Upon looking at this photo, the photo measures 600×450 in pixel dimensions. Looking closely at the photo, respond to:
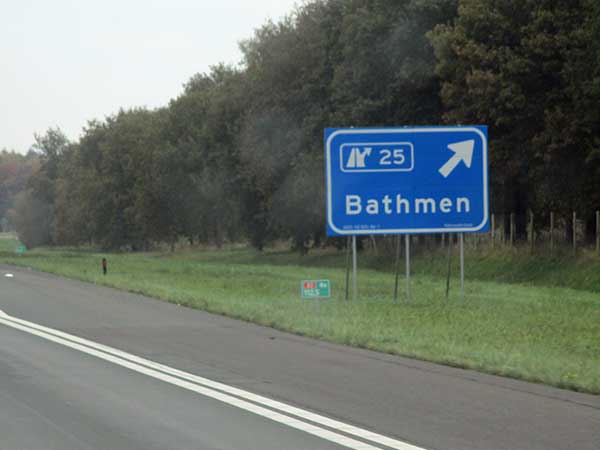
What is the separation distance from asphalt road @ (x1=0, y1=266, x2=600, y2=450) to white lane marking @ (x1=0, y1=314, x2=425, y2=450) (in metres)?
0.03

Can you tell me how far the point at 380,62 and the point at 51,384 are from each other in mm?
35847

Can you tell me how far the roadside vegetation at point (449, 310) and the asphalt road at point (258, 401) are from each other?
781mm

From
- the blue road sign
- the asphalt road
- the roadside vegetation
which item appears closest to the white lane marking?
the asphalt road

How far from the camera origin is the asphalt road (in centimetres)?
938

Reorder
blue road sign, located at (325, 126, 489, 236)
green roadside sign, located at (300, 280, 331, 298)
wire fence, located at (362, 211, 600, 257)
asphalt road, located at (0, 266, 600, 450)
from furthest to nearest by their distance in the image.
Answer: wire fence, located at (362, 211, 600, 257) < blue road sign, located at (325, 126, 489, 236) < green roadside sign, located at (300, 280, 331, 298) < asphalt road, located at (0, 266, 600, 450)

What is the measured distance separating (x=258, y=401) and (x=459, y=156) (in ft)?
53.1

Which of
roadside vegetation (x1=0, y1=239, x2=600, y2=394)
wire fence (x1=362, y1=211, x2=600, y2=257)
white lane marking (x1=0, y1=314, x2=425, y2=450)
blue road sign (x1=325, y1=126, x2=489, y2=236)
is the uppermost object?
blue road sign (x1=325, y1=126, x2=489, y2=236)

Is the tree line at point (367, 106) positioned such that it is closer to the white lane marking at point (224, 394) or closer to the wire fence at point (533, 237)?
the wire fence at point (533, 237)

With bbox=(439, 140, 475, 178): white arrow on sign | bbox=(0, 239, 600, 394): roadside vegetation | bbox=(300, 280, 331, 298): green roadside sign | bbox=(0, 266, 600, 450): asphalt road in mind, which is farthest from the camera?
bbox=(439, 140, 475, 178): white arrow on sign

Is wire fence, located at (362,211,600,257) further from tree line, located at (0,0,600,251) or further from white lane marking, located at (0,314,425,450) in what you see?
white lane marking, located at (0,314,425,450)

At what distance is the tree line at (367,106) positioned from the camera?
37.4 metres

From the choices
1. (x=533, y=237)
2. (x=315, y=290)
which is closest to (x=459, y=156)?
(x=315, y=290)

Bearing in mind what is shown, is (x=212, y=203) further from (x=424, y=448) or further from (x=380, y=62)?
(x=424, y=448)

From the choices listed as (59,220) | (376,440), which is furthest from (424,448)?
(59,220)
